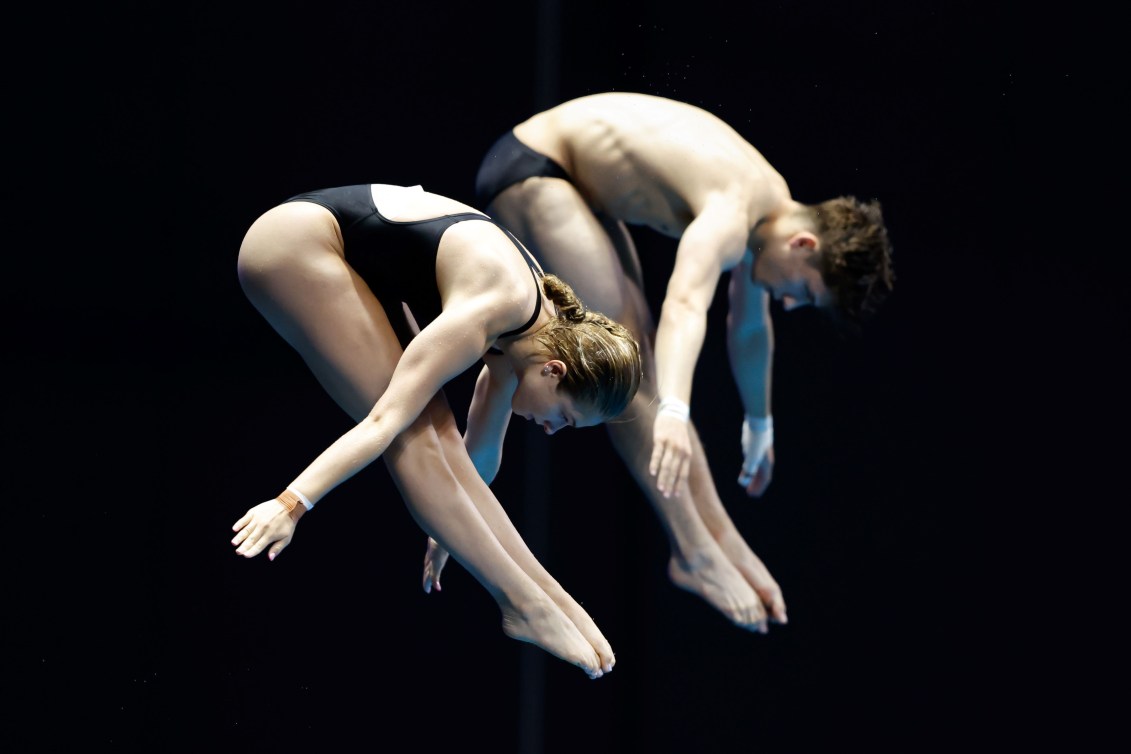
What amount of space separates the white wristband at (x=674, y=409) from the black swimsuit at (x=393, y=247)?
1.54 ft

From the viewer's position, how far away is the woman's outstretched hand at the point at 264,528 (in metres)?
2.44

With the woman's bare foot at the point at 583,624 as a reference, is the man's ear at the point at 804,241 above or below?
above

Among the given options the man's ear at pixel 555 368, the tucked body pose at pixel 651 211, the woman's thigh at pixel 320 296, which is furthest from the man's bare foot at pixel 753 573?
the woman's thigh at pixel 320 296

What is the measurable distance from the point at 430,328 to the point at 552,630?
0.71 m

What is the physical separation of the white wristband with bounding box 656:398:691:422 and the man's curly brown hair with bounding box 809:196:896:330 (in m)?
0.66

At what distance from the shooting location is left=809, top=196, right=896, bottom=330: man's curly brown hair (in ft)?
11.7

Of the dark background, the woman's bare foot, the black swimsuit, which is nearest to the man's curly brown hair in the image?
the dark background

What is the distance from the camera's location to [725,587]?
390cm

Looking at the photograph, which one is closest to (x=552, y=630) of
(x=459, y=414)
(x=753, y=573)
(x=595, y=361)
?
(x=595, y=361)

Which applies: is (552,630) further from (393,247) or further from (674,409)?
(393,247)

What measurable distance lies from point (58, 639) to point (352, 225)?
3.64ft

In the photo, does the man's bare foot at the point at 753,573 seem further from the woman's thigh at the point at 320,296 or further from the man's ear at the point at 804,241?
the woman's thigh at the point at 320,296

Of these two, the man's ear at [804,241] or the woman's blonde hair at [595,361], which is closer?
the woman's blonde hair at [595,361]

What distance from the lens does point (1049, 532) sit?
4.01 meters
